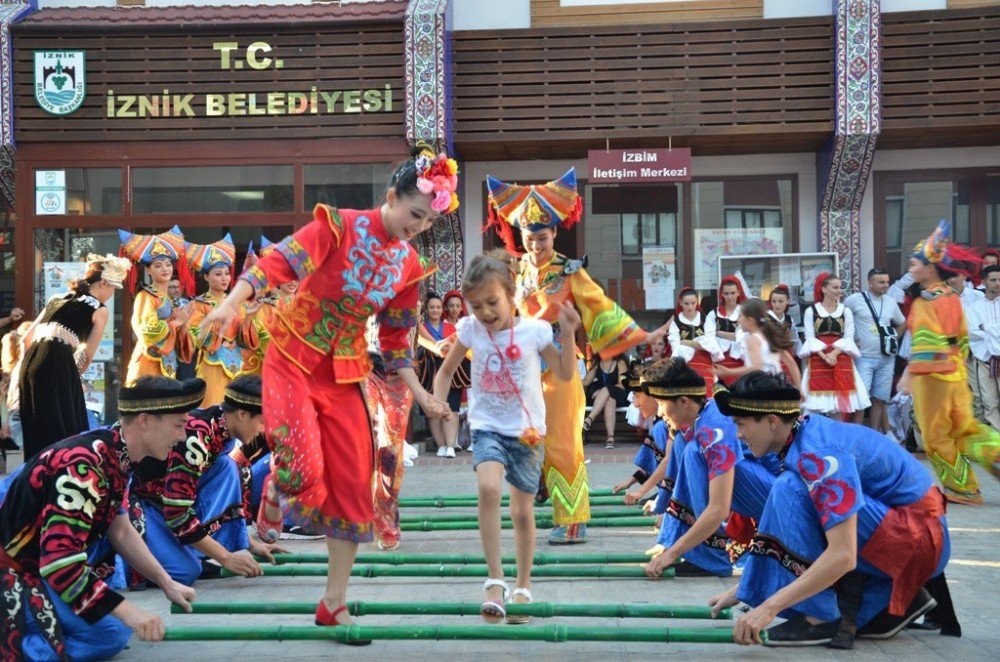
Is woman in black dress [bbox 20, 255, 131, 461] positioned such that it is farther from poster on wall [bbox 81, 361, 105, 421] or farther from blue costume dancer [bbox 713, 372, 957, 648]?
poster on wall [bbox 81, 361, 105, 421]

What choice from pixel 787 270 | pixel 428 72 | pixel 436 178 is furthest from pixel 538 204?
pixel 787 270

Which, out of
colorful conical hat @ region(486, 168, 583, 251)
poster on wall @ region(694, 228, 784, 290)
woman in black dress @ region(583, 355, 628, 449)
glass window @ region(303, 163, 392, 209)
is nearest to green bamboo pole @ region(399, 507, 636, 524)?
colorful conical hat @ region(486, 168, 583, 251)

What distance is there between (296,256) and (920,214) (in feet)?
33.9

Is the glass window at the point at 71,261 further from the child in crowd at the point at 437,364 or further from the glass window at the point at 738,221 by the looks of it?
the glass window at the point at 738,221

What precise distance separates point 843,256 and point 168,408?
10327mm

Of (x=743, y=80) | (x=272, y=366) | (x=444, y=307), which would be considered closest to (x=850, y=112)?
(x=743, y=80)

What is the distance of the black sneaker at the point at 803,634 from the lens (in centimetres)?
445

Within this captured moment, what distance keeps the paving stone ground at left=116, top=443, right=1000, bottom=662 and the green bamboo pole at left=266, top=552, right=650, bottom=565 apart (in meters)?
0.10

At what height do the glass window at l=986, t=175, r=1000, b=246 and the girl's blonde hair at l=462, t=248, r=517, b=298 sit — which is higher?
the glass window at l=986, t=175, r=1000, b=246

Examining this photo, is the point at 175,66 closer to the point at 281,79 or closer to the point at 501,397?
the point at 281,79

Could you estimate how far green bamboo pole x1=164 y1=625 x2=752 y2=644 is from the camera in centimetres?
436

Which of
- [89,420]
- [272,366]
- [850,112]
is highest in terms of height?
[850,112]

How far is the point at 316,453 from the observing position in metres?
4.64

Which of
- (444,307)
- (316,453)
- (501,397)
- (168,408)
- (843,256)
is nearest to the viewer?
(168,408)
